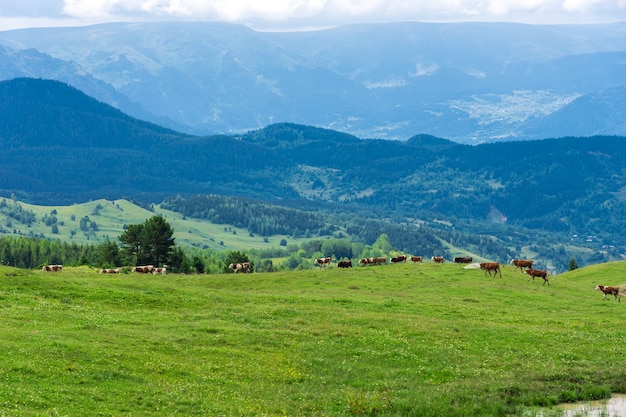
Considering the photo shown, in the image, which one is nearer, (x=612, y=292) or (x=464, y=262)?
(x=612, y=292)

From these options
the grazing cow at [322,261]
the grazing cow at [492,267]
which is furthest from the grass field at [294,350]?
the grazing cow at [322,261]

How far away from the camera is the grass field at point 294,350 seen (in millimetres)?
35250

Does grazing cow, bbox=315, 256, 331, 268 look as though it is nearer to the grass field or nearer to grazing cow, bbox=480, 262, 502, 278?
grazing cow, bbox=480, 262, 502, 278

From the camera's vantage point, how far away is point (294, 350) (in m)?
45.9

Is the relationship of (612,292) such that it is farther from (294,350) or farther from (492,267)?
(294,350)

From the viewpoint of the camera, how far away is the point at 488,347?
47.7 m

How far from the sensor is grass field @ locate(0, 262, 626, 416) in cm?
3525

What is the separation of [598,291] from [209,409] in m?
55.1

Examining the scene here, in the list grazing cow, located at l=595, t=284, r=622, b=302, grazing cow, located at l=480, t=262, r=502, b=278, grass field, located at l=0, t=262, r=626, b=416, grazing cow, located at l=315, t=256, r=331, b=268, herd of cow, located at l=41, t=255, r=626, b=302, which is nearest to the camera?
grass field, located at l=0, t=262, r=626, b=416

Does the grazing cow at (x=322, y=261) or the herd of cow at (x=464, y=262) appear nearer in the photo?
the herd of cow at (x=464, y=262)

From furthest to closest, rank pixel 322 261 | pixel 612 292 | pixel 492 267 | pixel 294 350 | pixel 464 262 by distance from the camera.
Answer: pixel 322 261 → pixel 464 262 → pixel 492 267 → pixel 612 292 → pixel 294 350

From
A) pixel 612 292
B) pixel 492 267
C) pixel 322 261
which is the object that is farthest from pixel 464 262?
pixel 612 292

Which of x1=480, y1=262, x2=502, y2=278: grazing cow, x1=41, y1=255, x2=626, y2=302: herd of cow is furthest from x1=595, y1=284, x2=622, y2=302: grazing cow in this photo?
x1=480, y1=262, x2=502, y2=278: grazing cow

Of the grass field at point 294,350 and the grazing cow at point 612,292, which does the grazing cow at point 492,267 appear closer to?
the grass field at point 294,350
